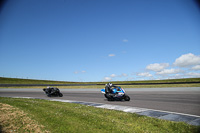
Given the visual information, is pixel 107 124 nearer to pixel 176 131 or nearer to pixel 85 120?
pixel 85 120

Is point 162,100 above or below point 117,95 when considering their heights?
below

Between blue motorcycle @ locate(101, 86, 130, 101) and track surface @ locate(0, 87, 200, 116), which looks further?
blue motorcycle @ locate(101, 86, 130, 101)

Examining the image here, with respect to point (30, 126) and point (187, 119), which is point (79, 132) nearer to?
point (30, 126)

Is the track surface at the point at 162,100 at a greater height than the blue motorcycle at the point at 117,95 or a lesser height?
lesser

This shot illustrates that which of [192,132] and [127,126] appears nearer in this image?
[192,132]

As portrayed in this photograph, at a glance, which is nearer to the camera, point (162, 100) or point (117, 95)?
point (162, 100)

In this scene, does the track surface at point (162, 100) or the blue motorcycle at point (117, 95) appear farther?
the blue motorcycle at point (117, 95)

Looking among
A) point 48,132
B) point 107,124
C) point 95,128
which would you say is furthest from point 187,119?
point 48,132

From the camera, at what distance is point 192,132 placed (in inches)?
213

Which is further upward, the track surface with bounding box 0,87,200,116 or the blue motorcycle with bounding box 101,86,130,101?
the blue motorcycle with bounding box 101,86,130,101

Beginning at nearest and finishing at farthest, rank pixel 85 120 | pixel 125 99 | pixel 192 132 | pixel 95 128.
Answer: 1. pixel 192 132
2. pixel 95 128
3. pixel 85 120
4. pixel 125 99

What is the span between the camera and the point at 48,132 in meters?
5.73

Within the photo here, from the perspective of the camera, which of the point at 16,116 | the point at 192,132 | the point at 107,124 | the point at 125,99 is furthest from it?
the point at 125,99

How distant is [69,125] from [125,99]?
8.11 meters
